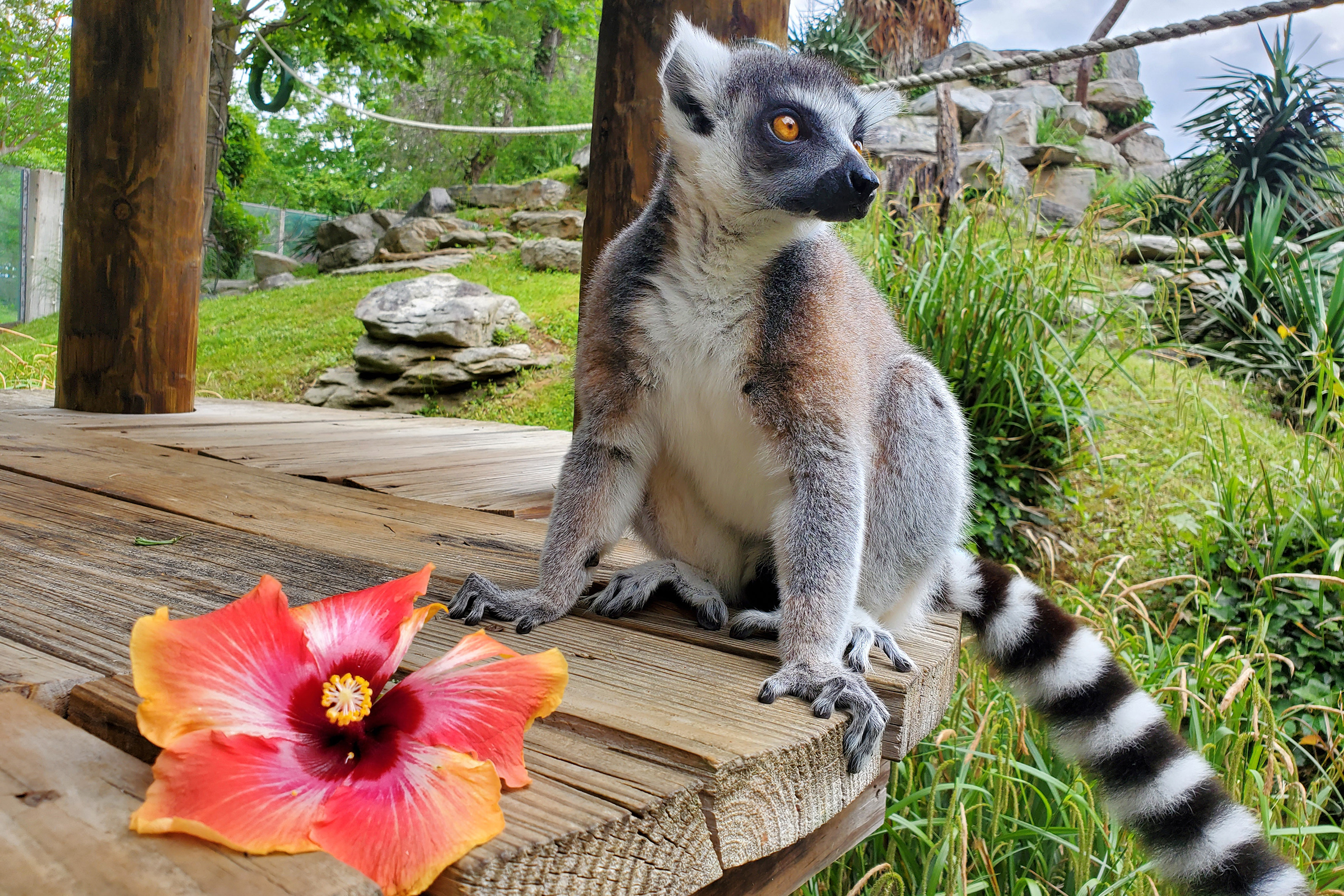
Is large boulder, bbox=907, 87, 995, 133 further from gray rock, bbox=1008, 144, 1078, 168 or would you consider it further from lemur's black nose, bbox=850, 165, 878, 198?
lemur's black nose, bbox=850, 165, 878, 198

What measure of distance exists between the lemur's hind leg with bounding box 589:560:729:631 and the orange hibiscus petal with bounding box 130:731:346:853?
36.1 inches

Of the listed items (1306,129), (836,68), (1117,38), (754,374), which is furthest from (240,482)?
(1306,129)

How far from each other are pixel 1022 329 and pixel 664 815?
3.86 meters

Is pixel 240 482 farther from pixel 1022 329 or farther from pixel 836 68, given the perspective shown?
pixel 1022 329

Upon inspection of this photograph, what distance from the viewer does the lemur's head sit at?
70.6 inches

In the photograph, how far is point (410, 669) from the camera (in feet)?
4.09

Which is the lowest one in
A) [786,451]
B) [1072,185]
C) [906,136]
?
[786,451]

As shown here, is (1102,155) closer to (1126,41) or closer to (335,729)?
(1126,41)

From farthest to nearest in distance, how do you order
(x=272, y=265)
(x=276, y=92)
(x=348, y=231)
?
(x=272, y=265) < (x=348, y=231) < (x=276, y=92)

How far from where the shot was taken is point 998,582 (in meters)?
2.22

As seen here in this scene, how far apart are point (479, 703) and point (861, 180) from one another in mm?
1227

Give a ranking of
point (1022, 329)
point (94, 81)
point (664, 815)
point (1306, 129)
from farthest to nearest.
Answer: point (1306, 129) → point (1022, 329) → point (94, 81) → point (664, 815)

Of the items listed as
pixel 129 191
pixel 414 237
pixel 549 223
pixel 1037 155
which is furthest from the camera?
pixel 549 223

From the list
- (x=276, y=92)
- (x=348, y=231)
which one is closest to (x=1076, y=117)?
(x=276, y=92)
